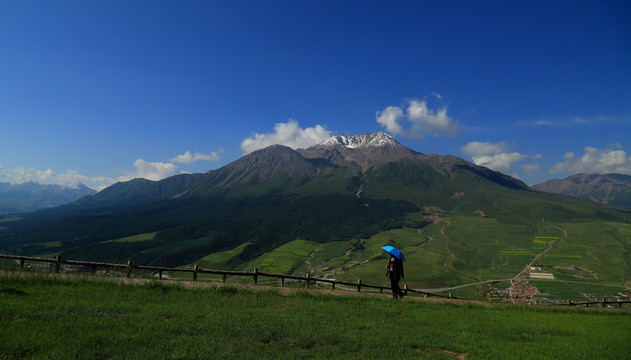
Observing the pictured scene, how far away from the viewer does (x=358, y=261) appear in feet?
633

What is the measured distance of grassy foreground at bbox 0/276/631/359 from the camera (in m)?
9.65

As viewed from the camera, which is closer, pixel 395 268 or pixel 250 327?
pixel 250 327

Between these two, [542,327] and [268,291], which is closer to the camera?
[542,327]

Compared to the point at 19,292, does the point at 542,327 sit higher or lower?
lower

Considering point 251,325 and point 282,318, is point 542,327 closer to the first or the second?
point 282,318

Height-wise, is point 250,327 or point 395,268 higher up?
point 395,268

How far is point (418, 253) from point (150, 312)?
19997 centimetres

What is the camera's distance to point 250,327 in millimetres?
12320

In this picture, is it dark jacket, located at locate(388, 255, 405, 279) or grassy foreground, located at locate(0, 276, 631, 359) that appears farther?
dark jacket, located at locate(388, 255, 405, 279)

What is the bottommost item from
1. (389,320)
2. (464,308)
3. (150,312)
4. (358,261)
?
(358,261)

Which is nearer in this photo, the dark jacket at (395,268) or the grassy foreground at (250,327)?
the grassy foreground at (250,327)

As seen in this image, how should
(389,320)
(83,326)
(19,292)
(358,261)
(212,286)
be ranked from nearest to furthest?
(83,326) < (19,292) < (389,320) < (212,286) < (358,261)

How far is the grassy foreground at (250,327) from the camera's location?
31.7ft

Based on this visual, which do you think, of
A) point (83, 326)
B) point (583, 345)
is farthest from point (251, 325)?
point (583, 345)
